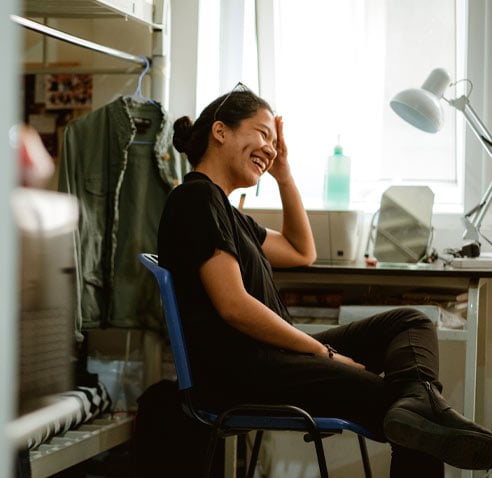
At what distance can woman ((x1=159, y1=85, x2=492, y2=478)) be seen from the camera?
1595 millimetres

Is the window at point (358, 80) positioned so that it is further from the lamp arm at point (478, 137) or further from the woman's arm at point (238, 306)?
the woman's arm at point (238, 306)

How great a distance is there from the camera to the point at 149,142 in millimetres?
2602

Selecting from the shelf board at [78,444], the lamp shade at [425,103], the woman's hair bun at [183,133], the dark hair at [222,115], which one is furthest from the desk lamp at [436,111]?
the shelf board at [78,444]

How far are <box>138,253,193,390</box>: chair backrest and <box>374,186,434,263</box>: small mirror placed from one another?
1009 millimetres

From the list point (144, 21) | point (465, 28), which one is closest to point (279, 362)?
point (144, 21)

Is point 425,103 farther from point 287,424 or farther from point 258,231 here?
point 287,424

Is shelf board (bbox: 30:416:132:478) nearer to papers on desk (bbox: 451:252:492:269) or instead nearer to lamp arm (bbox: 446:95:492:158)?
papers on desk (bbox: 451:252:492:269)

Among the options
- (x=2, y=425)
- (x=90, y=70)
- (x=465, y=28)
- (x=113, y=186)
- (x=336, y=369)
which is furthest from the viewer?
(x=465, y=28)

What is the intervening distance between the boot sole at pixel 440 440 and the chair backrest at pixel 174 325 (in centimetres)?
46

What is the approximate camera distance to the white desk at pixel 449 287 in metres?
2.15

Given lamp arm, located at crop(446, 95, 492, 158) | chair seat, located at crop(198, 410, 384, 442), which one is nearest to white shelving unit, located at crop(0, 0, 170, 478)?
chair seat, located at crop(198, 410, 384, 442)

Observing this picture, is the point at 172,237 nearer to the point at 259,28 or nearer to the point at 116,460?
the point at 116,460

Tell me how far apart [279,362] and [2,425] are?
4.74 ft

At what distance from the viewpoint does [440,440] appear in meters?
1.56
